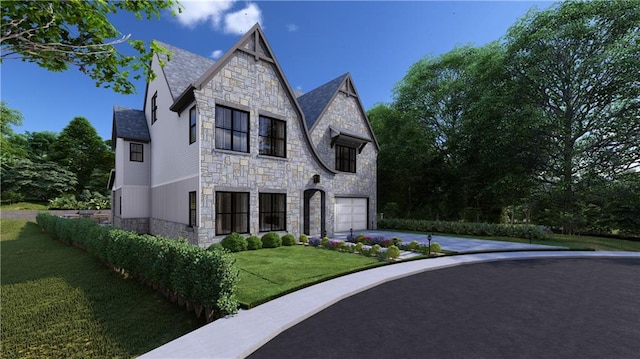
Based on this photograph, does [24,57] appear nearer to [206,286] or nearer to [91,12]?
[91,12]

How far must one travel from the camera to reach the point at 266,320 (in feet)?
17.3

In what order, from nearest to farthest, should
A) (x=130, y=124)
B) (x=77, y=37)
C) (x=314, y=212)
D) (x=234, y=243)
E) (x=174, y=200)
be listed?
(x=77, y=37) → (x=234, y=243) → (x=174, y=200) → (x=314, y=212) → (x=130, y=124)

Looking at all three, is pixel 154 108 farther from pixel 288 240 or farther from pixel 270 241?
pixel 288 240

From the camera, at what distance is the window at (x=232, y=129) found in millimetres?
12750

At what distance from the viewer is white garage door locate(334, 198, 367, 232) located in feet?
65.6

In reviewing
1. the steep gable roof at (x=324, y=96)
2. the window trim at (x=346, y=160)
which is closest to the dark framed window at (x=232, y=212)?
the steep gable roof at (x=324, y=96)

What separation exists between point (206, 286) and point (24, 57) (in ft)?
18.5

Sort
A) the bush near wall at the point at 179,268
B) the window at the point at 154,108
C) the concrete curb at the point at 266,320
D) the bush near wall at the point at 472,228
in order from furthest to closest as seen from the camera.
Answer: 1. the window at the point at 154,108
2. the bush near wall at the point at 472,228
3. the bush near wall at the point at 179,268
4. the concrete curb at the point at 266,320

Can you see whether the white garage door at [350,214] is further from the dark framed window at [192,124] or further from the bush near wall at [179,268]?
the bush near wall at [179,268]

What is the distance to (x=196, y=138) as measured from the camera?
12109 millimetres

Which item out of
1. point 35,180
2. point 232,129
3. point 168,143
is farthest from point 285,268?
point 35,180

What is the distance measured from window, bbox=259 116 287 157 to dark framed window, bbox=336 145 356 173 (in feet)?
19.9

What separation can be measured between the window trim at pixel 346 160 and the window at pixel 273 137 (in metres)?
5.92

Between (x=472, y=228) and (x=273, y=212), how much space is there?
13.9 metres
